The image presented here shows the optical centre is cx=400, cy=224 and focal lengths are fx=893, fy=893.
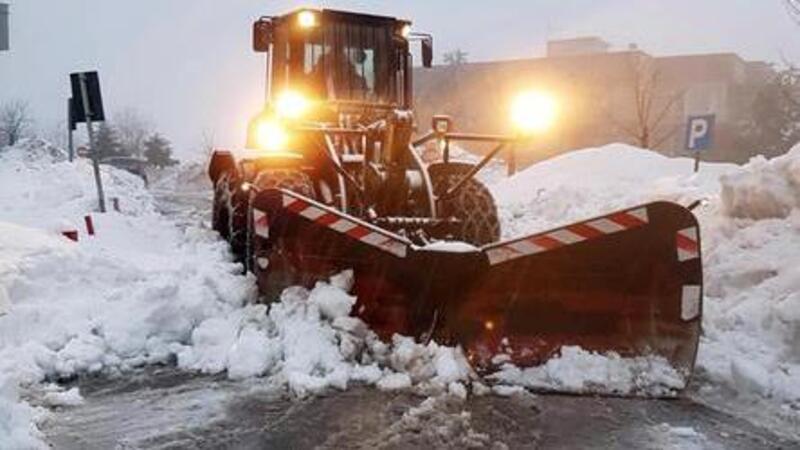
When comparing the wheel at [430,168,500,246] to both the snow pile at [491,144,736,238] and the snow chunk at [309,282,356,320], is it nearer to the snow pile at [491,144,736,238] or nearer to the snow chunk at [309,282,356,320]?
the snow chunk at [309,282,356,320]

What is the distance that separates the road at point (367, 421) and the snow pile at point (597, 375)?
0.12m

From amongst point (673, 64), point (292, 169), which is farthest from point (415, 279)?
point (673, 64)

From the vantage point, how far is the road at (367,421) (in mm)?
4398

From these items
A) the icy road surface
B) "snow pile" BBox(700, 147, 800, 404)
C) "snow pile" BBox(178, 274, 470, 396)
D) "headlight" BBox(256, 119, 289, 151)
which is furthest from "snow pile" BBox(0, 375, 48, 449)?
"headlight" BBox(256, 119, 289, 151)

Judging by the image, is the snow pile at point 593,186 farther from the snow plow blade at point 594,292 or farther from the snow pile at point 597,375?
the snow pile at point 597,375

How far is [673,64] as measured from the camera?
5034 centimetres

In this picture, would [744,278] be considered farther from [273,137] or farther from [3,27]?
[3,27]

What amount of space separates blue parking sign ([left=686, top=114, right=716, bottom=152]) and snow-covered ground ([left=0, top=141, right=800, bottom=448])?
196 inches

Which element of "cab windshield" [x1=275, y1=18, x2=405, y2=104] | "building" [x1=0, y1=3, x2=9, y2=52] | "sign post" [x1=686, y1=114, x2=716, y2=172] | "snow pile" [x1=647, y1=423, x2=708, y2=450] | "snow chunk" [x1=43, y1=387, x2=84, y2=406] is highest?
"building" [x1=0, y1=3, x2=9, y2=52]

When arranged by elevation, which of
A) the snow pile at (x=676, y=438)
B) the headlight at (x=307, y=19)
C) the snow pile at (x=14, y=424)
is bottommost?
the snow pile at (x=676, y=438)

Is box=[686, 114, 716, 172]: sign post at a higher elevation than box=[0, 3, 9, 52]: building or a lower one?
lower

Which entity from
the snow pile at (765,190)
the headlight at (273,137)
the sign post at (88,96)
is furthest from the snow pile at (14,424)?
the sign post at (88,96)

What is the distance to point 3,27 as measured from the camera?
130 ft

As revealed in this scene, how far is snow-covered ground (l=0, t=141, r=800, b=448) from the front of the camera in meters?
5.31
